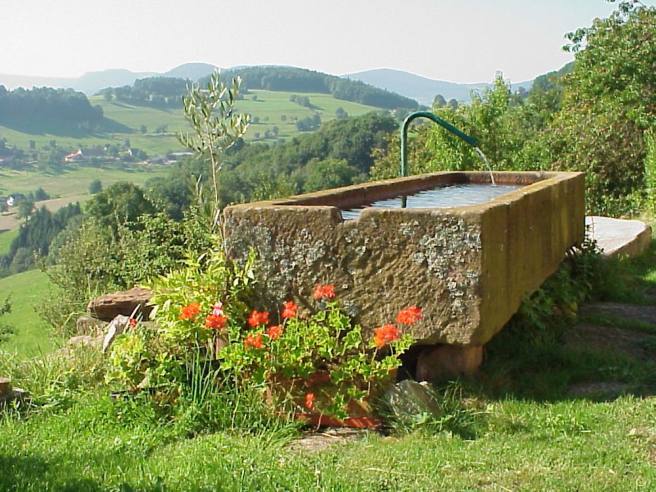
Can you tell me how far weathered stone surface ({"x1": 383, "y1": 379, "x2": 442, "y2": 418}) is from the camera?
4.44 metres

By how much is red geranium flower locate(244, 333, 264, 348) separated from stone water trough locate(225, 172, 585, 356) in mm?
479

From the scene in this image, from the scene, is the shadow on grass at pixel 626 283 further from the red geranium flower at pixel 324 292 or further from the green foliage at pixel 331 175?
the green foliage at pixel 331 175

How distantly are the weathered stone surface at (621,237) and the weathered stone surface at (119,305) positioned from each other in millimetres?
5215

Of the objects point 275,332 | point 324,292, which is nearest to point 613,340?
point 324,292

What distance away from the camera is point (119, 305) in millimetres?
6352

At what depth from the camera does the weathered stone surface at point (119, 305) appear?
6.25 meters

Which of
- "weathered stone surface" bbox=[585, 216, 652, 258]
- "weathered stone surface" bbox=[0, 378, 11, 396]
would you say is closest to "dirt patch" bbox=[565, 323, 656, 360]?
"weathered stone surface" bbox=[585, 216, 652, 258]

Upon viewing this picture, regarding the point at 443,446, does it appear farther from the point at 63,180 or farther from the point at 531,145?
the point at 63,180

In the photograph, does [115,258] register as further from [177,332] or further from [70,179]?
[70,179]

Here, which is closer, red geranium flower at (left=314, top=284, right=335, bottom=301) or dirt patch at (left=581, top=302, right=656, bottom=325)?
red geranium flower at (left=314, top=284, right=335, bottom=301)

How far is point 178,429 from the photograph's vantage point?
4.45 metres

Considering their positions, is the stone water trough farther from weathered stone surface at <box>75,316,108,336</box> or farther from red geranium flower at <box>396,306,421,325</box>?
weathered stone surface at <box>75,316,108,336</box>

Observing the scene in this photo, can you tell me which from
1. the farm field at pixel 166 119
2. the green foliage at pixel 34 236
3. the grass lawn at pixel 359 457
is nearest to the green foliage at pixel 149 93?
the farm field at pixel 166 119

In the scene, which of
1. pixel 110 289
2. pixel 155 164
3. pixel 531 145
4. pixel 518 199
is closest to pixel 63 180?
pixel 155 164
